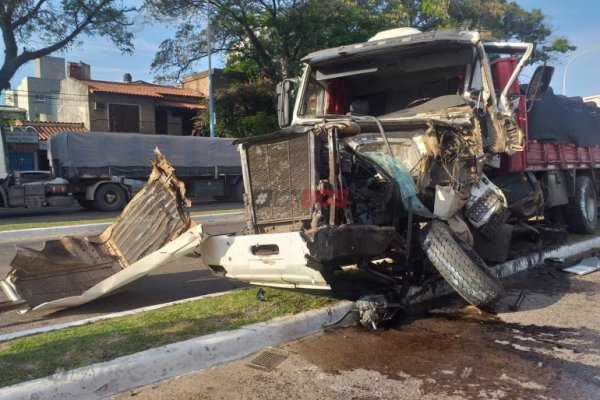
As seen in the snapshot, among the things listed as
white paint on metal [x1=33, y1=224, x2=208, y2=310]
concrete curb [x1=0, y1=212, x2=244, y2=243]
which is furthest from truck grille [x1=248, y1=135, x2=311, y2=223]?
concrete curb [x1=0, y1=212, x2=244, y2=243]

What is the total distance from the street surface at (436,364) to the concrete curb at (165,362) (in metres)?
0.09

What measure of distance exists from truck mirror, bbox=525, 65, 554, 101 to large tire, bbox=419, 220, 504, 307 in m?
2.45

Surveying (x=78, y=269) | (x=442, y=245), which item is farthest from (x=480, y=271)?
(x=78, y=269)

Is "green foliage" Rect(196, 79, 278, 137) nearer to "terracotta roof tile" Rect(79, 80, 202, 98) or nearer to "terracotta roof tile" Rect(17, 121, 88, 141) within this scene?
"terracotta roof tile" Rect(79, 80, 202, 98)

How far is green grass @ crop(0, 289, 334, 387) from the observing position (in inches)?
136

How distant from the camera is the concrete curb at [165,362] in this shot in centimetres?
310

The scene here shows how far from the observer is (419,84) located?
654 centimetres

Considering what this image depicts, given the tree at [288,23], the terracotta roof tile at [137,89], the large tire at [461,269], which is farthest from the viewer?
the terracotta roof tile at [137,89]

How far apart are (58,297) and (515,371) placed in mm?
4340

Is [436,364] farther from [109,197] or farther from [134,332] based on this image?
[109,197]

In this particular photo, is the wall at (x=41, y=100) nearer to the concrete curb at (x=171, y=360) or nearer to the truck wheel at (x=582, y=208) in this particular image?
the truck wheel at (x=582, y=208)

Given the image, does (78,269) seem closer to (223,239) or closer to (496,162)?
(223,239)

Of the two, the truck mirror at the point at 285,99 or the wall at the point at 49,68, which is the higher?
the wall at the point at 49,68

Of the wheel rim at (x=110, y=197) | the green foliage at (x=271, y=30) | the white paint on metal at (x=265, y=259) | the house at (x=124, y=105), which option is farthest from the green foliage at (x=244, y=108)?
the white paint on metal at (x=265, y=259)
